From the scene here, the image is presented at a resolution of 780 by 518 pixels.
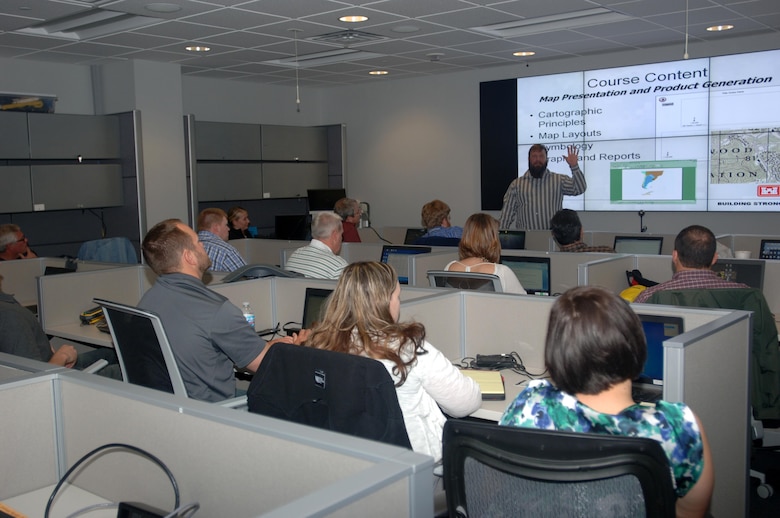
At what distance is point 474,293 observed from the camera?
10.6 feet

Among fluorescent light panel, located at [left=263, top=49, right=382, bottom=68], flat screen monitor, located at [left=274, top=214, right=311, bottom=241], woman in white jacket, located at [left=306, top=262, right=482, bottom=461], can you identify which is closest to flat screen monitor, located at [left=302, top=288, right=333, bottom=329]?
woman in white jacket, located at [left=306, top=262, right=482, bottom=461]

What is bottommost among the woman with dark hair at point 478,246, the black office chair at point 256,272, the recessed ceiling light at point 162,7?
the black office chair at point 256,272

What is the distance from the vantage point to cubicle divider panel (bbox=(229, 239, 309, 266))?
22.0 ft

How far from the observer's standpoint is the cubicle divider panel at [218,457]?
3.63 feet

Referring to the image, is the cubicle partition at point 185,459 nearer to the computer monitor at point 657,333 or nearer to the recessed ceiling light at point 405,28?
the computer monitor at point 657,333

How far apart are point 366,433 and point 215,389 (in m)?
0.95

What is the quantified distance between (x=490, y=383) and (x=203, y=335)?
40.9 inches

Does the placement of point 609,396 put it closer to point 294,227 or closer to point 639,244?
point 639,244

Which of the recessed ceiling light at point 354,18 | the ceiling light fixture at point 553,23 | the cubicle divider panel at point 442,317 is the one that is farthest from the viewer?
the ceiling light fixture at point 553,23

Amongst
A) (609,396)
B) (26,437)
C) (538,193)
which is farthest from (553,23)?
(26,437)

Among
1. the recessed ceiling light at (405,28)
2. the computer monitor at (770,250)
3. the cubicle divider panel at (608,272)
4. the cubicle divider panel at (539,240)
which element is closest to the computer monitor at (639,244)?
the cubicle divider panel at (539,240)

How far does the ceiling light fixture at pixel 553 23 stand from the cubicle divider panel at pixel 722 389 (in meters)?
4.40

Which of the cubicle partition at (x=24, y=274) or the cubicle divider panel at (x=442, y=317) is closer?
the cubicle divider panel at (x=442, y=317)

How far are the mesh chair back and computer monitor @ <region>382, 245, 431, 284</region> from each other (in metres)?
2.67
